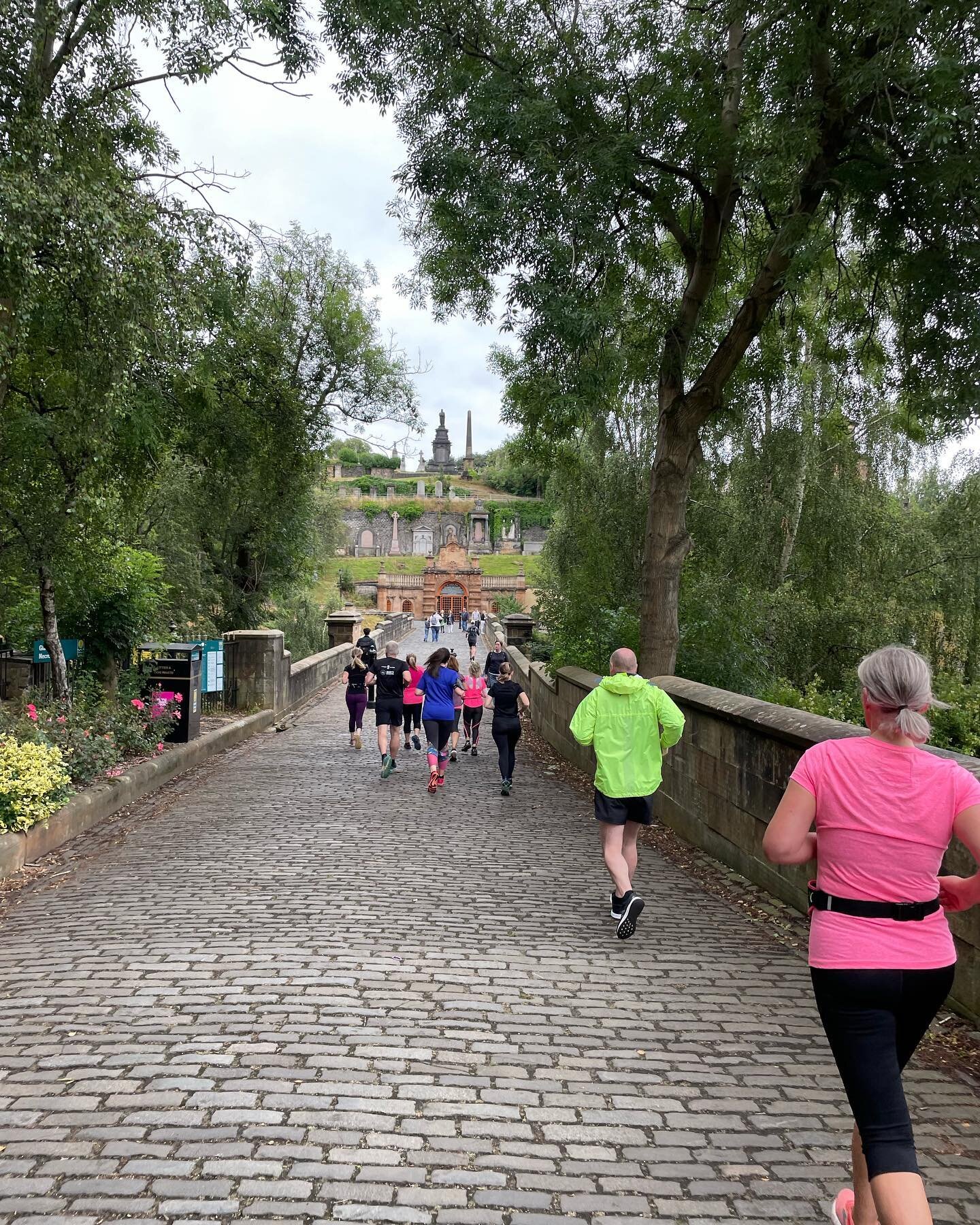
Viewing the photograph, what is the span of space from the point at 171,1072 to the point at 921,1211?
2623 mm

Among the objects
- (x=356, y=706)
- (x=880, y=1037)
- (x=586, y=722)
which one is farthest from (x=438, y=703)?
(x=880, y=1037)

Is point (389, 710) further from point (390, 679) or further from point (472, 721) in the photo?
point (472, 721)

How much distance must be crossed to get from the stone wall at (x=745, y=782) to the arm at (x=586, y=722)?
1251mm

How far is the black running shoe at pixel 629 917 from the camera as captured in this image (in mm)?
5211

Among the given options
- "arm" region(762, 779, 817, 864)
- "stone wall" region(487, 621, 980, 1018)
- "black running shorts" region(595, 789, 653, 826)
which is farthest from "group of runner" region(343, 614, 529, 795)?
"arm" region(762, 779, 817, 864)

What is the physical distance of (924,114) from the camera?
7.10 metres

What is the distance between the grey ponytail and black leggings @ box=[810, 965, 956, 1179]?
608 mm

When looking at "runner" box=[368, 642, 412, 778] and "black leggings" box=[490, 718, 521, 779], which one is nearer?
"black leggings" box=[490, 718, 521, 779]

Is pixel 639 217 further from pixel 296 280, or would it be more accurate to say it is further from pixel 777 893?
pixel 296 280

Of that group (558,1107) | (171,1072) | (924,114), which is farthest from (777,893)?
(924,114)

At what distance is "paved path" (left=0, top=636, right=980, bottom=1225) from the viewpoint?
9.21 feet

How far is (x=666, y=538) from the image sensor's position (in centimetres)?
1000

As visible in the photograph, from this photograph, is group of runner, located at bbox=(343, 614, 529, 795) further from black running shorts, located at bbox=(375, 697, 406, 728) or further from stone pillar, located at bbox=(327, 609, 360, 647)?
stone pillar, located at bbox=(327, 609, 360, 647)

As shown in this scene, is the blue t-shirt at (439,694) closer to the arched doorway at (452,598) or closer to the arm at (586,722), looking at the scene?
the arm at (586,722)
